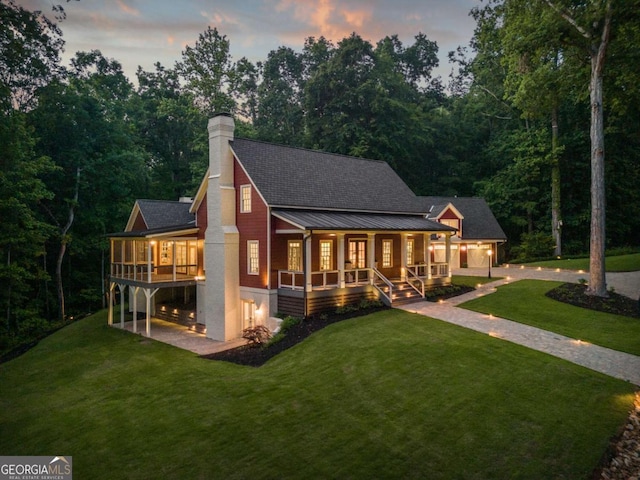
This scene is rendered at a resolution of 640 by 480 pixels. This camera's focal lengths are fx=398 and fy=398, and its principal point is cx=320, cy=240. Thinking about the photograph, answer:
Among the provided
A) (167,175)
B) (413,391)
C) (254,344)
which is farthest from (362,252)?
(167,175)

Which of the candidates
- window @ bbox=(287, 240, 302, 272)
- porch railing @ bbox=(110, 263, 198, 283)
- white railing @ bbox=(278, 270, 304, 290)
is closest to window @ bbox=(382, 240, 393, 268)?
window @ bbox=(287, 240, 302, 272)

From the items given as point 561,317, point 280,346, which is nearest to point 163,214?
point 280,346

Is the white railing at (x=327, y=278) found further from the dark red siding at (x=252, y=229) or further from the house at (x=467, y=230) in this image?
the house at (x=467, y=230)

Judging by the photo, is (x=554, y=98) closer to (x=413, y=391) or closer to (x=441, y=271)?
(x=441, y=271)

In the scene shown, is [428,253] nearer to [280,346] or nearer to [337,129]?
[280,346]

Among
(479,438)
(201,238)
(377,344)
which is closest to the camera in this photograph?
(479,438)

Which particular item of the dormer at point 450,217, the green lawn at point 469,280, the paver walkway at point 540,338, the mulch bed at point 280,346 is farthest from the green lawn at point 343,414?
the dormer at point 450,217
